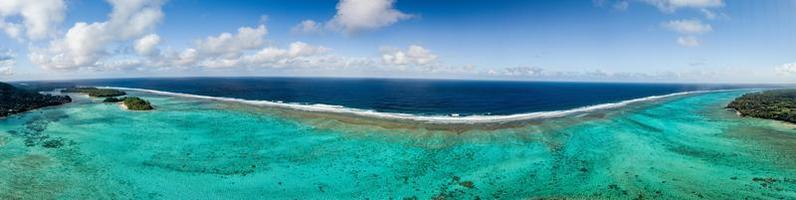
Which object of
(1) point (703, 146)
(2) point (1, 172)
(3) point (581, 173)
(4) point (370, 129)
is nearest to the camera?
(2) point (1, 172)

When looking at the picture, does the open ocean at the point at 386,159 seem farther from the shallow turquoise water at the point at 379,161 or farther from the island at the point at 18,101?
the island at the point at 18,101

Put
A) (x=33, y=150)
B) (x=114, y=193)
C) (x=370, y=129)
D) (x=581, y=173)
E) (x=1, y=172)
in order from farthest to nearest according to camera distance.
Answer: (x=370, y=129) → (x=33, y=150) → (x=581, y=173) → (x=1, y=172) → (x=114, y=193)

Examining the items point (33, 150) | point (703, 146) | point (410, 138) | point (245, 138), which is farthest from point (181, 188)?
point (703, 146)

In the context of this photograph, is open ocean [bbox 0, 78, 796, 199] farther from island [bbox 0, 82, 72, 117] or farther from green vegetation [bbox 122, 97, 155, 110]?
green vegetation [bbox 122, 97, 155, 110]

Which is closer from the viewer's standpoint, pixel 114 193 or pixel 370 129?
pixel 114 193

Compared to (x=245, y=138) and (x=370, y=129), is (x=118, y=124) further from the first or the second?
(x=370, y=129)

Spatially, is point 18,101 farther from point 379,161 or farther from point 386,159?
point 386,159

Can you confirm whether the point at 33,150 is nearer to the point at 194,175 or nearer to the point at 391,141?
the point at 194,175

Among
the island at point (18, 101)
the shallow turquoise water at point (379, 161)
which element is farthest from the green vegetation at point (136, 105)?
the island at point (18, 101)

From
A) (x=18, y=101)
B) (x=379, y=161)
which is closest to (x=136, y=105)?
(x=18, y=101)
